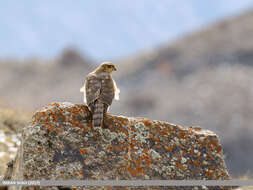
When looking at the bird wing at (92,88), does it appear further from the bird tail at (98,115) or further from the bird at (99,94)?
the bird tail at (98,115)

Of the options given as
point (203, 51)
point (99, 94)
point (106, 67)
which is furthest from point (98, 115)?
point (203, 51)

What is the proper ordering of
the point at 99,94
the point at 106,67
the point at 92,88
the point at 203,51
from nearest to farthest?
Answer: the point at 99,94 → the point at 92,88 → the point at 106,67 → the point at 203,51

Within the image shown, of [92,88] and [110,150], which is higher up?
[92,88]

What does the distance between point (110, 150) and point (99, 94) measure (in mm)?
956

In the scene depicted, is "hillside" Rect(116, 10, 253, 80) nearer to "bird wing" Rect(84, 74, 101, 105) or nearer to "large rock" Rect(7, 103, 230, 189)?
"large rock" Rect(7, 103, 230, 189)

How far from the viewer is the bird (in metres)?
5.98

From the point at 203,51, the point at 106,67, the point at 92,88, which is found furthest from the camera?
the point at 203,51

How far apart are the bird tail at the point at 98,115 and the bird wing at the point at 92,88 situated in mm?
128

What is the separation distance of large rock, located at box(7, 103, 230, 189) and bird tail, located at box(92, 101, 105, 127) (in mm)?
129

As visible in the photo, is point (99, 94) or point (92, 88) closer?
point (99, 94)

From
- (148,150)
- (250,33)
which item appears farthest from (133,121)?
(250,33)

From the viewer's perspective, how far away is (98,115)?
5969 mm

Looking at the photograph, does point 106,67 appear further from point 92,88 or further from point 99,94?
point 99,94

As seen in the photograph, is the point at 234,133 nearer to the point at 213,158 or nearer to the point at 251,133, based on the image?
the point at 251,133
